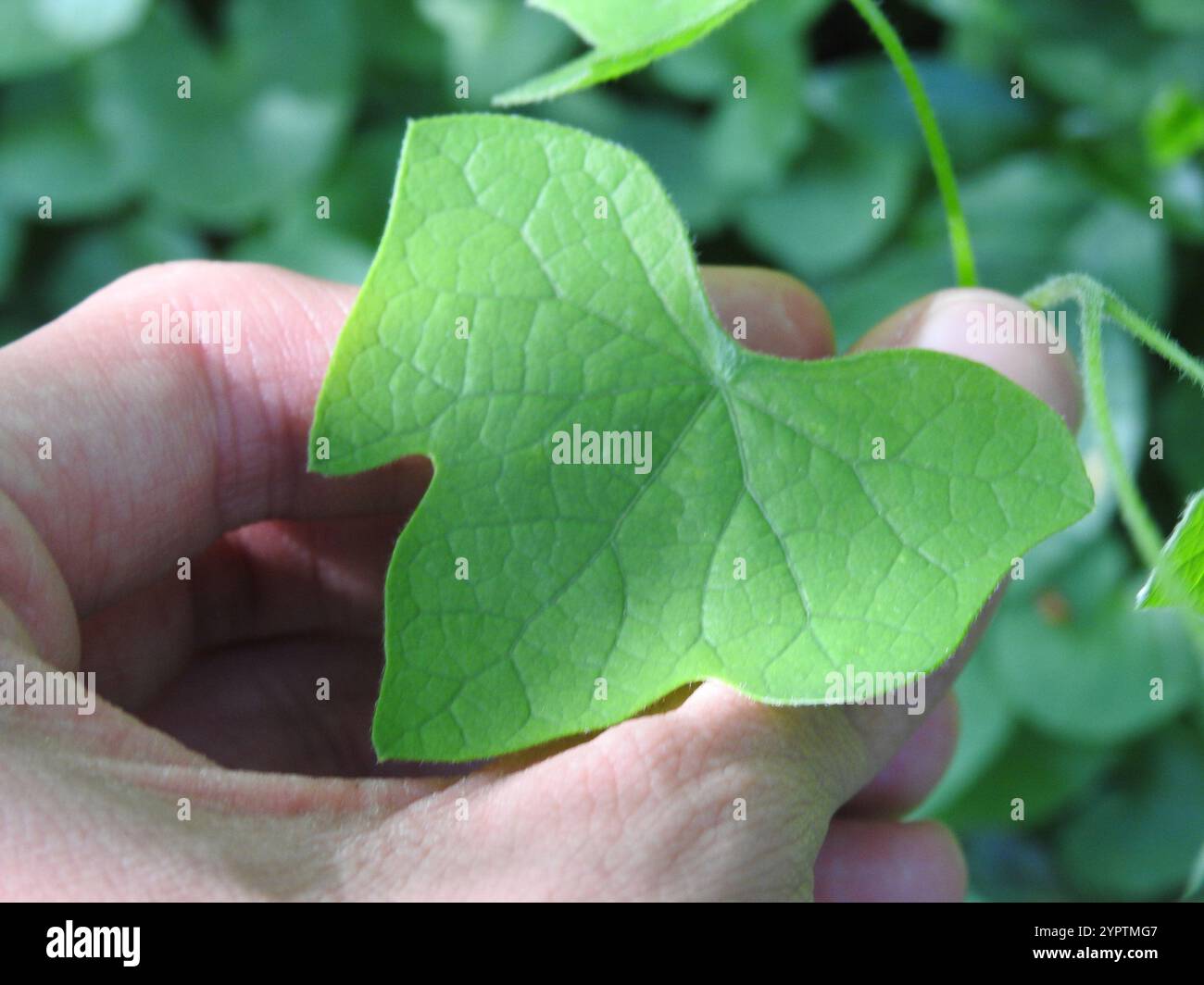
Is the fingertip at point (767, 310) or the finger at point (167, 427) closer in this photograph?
the finger at point (167, 427)

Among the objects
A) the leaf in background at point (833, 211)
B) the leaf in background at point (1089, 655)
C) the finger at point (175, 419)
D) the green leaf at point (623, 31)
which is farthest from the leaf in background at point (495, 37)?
the leaf in background at point (1089, 655)

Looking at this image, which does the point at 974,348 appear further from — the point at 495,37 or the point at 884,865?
the point at 495,37

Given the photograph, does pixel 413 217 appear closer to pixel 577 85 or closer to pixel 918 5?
pixel 577 85

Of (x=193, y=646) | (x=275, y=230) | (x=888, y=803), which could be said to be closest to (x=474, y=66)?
(x=275, y=230)

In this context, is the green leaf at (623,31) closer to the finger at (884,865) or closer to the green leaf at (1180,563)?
the green leaf at (1180,563)

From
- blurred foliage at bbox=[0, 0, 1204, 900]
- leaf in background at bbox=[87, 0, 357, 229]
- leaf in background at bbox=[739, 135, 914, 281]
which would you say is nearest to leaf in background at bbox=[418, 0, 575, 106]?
blurred foliage at bbox=[0, 0, 1204, 900]

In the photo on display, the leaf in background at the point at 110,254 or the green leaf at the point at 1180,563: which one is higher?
the leaf in background at the point at 110,254
